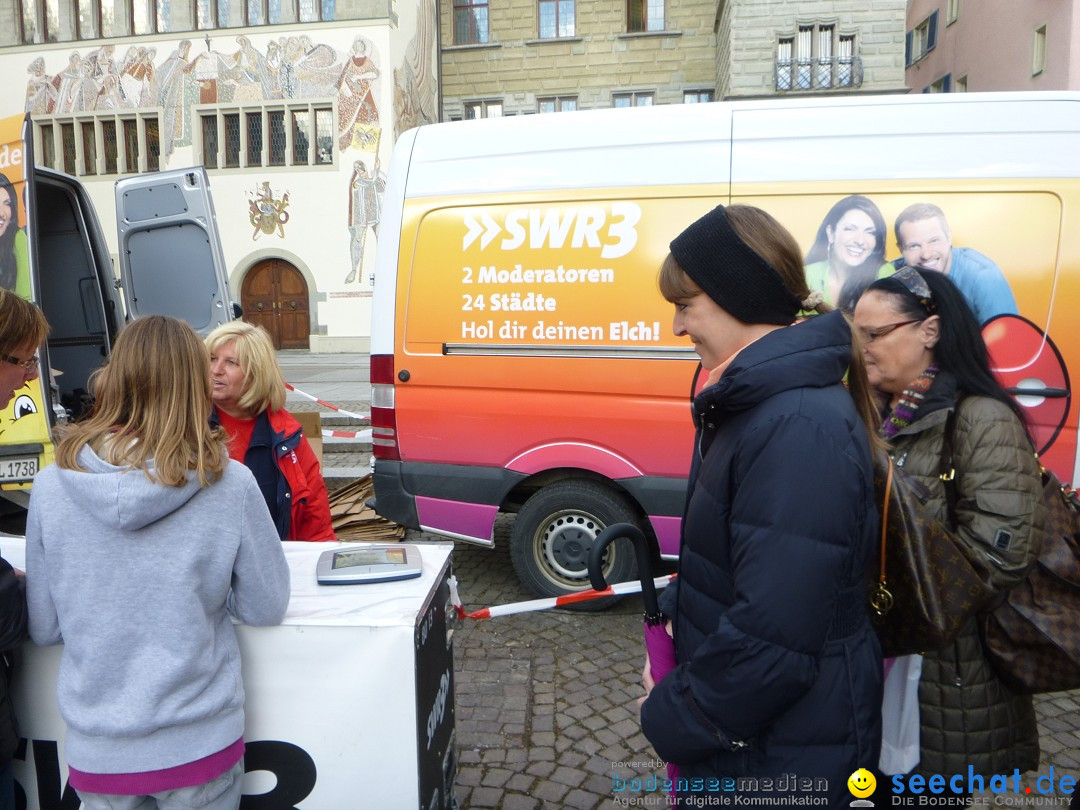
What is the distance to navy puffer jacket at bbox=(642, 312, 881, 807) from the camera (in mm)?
1169

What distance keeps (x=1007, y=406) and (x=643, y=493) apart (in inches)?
90.3

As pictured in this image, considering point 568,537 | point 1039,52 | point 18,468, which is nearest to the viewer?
point 18,468

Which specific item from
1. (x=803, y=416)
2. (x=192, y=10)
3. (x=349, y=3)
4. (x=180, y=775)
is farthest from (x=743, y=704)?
(x=192, y=10)

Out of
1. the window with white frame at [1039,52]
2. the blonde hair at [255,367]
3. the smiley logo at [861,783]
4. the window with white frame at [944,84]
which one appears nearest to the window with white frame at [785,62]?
the window with white frame at [1039,52]

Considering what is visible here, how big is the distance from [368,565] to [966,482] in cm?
144

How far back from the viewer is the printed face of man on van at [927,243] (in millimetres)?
3418

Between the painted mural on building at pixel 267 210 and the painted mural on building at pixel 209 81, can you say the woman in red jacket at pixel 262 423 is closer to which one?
the painted mural on building at pixel 209 81

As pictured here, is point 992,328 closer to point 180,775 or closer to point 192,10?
point 180,775

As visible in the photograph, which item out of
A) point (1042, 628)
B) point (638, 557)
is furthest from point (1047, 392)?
point (638, 557)

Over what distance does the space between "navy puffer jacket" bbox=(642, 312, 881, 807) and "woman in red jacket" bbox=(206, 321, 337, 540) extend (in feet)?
5.98

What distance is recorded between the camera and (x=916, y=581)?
145 centimetres

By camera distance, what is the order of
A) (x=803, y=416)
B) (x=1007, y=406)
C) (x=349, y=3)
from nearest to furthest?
(x=803, y=416)
(x=1007, y=406)
(x=349, y=3)

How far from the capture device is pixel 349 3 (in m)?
20.0

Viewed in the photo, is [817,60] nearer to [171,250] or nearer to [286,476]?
[171,250]
